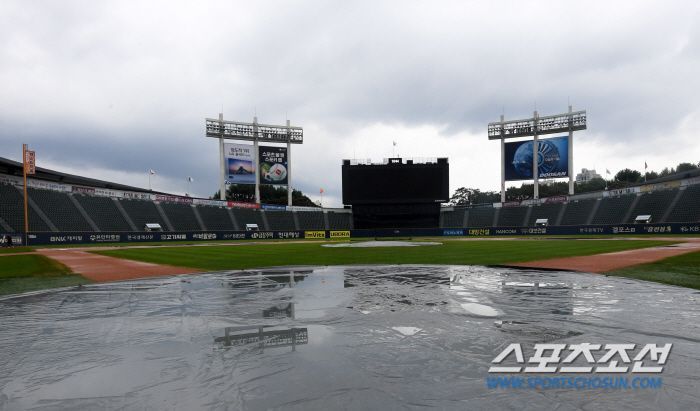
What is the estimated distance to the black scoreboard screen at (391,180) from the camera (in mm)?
55312

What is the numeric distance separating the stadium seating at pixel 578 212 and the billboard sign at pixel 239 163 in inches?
2050

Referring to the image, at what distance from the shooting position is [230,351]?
4656 mm

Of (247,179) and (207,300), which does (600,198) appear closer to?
(247,179)

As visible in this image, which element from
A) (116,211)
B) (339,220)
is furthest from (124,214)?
(339,220)

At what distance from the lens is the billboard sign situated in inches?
2389

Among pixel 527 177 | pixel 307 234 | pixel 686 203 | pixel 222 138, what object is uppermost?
pixel 222 138

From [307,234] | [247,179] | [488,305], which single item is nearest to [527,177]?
[307,234]

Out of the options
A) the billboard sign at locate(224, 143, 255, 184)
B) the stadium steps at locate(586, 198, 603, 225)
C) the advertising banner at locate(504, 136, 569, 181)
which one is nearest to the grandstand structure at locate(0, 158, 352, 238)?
the billboard sign at locate(224, 143, 255, 184)

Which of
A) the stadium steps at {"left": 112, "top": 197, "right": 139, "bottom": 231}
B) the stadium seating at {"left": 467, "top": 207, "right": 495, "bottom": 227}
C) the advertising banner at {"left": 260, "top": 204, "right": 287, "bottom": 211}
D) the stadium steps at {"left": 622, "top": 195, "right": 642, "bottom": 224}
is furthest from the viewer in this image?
the advertising banner at {"left": 260, "top": 204, "right": 287, "bottom": 211}

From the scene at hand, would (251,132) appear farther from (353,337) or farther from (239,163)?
(353,337)

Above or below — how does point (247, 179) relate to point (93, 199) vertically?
above

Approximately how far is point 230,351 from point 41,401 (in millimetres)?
1869

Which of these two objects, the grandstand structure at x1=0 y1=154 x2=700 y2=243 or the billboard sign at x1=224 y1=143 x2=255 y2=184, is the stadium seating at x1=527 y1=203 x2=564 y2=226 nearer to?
the grandstand structure at x1=0 y1=154 x2=700 y2=243

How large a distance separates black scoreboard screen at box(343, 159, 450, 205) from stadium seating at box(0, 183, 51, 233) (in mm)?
37730
